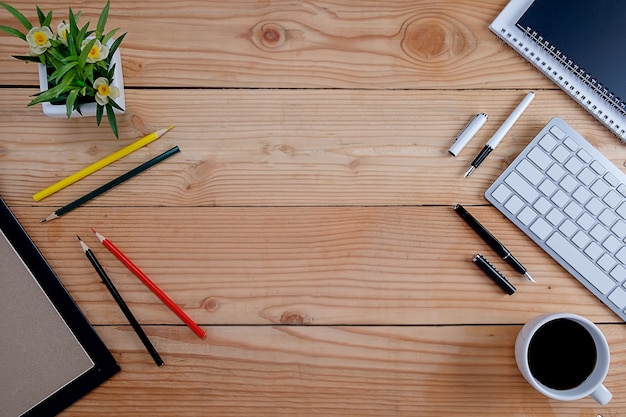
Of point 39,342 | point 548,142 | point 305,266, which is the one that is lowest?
point 39,342

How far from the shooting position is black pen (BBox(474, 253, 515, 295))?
0.76 meters

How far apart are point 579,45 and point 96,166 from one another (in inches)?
26.6

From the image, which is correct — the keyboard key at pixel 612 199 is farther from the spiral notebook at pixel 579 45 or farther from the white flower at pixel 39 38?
the white flower at pixel 39 38

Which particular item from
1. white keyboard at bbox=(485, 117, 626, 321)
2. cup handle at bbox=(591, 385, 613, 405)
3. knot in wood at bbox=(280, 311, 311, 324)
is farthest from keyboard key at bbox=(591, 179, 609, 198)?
knot in wood at bbox=(280, 311, 311, 324)

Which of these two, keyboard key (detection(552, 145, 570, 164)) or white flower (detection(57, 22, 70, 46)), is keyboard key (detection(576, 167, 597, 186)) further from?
white flower (detection(57, 22, 70, 46))

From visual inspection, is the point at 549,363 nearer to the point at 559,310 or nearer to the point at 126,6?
the point at 559,310

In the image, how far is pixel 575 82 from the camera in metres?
0.78

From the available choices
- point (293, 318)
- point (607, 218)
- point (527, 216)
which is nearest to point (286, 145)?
point (293, 318)

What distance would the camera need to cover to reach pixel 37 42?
654 millimetres

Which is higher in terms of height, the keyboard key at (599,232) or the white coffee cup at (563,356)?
the keyboard key at (599,232)

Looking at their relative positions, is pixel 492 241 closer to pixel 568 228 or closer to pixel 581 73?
pixel 568 228

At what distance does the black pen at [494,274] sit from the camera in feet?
2.51

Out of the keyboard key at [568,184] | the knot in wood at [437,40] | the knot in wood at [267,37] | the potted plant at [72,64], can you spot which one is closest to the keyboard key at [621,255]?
the keyboard key at [568,184]

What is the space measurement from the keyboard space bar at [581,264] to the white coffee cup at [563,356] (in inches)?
3.1
